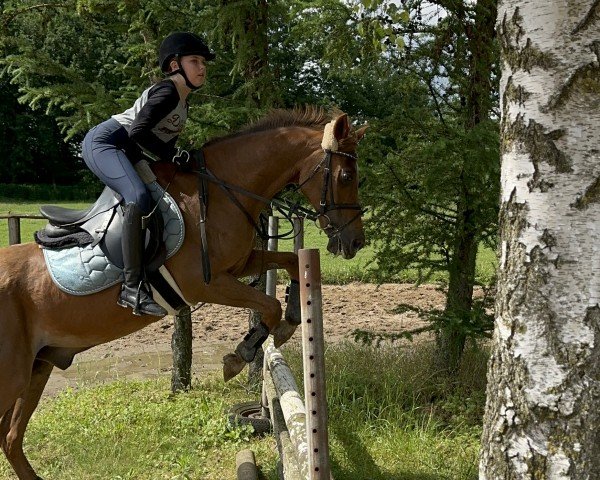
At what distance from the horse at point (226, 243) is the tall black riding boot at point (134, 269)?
19 cm

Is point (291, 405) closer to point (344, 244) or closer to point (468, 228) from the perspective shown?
point (344, 244)

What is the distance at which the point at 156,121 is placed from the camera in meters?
4.00

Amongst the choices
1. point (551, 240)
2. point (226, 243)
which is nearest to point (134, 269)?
point (226, 243)

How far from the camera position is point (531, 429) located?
2.21m

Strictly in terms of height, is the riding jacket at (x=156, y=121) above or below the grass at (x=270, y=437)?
above

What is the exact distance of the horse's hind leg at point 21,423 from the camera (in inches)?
189

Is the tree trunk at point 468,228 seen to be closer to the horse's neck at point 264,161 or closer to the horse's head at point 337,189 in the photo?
the horse's head at point 337,189

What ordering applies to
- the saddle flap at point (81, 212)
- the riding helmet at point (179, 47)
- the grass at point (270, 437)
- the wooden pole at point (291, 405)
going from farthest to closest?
the grass at point (270, 437) → the saddle flap at point (81, 212) → the riding helmet at point (179, 47) → the wooden pole at point (291, 405)

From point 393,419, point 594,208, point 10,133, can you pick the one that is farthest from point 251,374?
point 10,133

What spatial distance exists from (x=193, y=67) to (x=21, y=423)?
112 inches

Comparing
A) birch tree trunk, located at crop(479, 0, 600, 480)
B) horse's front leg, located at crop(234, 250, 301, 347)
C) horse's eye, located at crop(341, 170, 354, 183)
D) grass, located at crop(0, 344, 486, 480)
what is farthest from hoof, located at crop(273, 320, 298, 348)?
birch tree trunk, located at crop(479, 0, 600, 480)

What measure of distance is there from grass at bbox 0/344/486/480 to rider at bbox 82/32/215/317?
172 cm

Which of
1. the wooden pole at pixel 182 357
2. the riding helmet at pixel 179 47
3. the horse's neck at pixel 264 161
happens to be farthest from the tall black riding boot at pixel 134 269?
the wooden pole at pixel 182 357

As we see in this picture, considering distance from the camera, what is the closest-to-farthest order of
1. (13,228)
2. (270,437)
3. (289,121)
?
(289,121), (270,437), (13,228)
